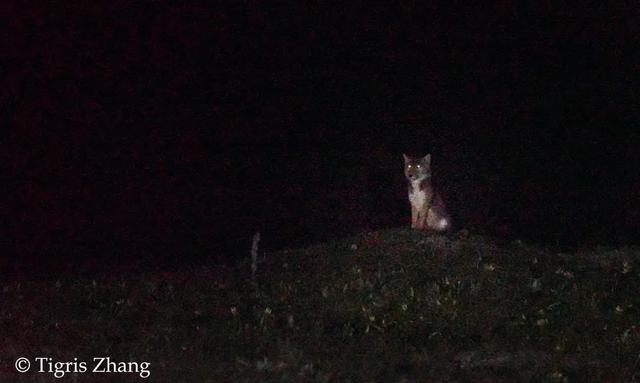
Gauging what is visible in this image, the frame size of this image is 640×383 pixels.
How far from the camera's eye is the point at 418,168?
14.7 m

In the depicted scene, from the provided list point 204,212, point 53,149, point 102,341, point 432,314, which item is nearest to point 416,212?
point 432,314

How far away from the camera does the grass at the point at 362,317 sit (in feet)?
27.6

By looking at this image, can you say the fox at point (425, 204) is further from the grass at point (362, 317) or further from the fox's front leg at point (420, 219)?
the grass at point (362, 317)

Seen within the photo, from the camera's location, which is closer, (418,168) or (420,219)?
(418,168)

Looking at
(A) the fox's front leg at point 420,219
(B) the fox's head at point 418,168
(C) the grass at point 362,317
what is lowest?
(C) the grass at point 362,317

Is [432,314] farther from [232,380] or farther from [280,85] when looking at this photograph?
[280,85]
